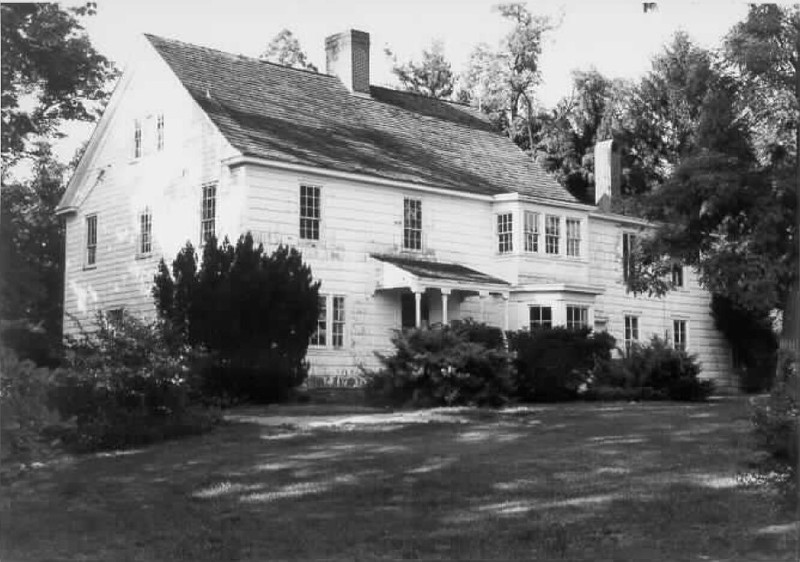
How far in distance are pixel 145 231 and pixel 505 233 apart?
30.5 ft

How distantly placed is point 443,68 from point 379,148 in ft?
45.0

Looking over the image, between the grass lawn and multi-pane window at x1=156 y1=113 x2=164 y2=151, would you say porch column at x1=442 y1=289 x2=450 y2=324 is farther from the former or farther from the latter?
the grass lawn

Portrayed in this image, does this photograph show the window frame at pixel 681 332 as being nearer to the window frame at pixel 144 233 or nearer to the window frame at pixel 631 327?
the window frame at pixel 631 327

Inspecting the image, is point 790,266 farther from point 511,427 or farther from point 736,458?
point 736,458

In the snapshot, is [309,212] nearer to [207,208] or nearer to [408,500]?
[207,208]

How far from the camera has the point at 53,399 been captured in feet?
52.5

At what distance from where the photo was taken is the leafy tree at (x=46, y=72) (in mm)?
22280

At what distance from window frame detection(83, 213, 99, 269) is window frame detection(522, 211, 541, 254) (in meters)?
11.3

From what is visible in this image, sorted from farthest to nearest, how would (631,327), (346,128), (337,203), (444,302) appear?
→ (631,327)
(346,128)
(337,203)
(444,302)

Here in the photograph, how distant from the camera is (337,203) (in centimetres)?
2800

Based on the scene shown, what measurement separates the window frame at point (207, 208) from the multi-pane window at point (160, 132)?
91.1 inches

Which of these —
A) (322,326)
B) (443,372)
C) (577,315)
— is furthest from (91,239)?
(443,372)

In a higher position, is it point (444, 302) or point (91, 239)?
point (91, 239)

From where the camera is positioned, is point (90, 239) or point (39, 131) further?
point (90, 239)
